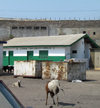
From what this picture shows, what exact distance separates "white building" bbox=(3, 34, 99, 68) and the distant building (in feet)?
109

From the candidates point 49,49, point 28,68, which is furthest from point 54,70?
point 49,49

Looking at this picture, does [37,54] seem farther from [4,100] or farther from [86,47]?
[4,100]

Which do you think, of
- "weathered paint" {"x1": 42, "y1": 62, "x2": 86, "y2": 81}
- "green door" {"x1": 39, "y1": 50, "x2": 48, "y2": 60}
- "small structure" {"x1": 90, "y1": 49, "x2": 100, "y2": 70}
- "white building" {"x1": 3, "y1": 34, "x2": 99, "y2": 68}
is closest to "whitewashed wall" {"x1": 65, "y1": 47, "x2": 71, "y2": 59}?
"white building" {"x1": 3, "y1": 34, "x2": 99, "y2": 68}

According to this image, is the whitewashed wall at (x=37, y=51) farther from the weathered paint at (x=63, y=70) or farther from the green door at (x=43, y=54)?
the weathered paint at (x=63, y=70)

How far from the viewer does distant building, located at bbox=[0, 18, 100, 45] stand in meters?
72.8

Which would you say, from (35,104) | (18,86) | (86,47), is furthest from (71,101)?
(86,47)

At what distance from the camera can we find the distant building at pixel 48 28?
7275 cm

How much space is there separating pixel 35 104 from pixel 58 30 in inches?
2509

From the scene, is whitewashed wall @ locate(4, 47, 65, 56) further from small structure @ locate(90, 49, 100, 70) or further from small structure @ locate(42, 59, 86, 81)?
small structure @ locate(42, 59, 86, 81)

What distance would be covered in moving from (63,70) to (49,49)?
15949 millimetres

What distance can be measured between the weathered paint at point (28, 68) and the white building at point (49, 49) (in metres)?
12.0

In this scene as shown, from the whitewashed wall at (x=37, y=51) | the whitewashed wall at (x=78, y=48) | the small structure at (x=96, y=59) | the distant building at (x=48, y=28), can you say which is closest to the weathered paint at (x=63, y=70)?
the whitewashed wall at (x=37, y=51)

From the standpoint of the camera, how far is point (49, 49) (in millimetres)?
34938

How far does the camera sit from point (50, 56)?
115 feet
